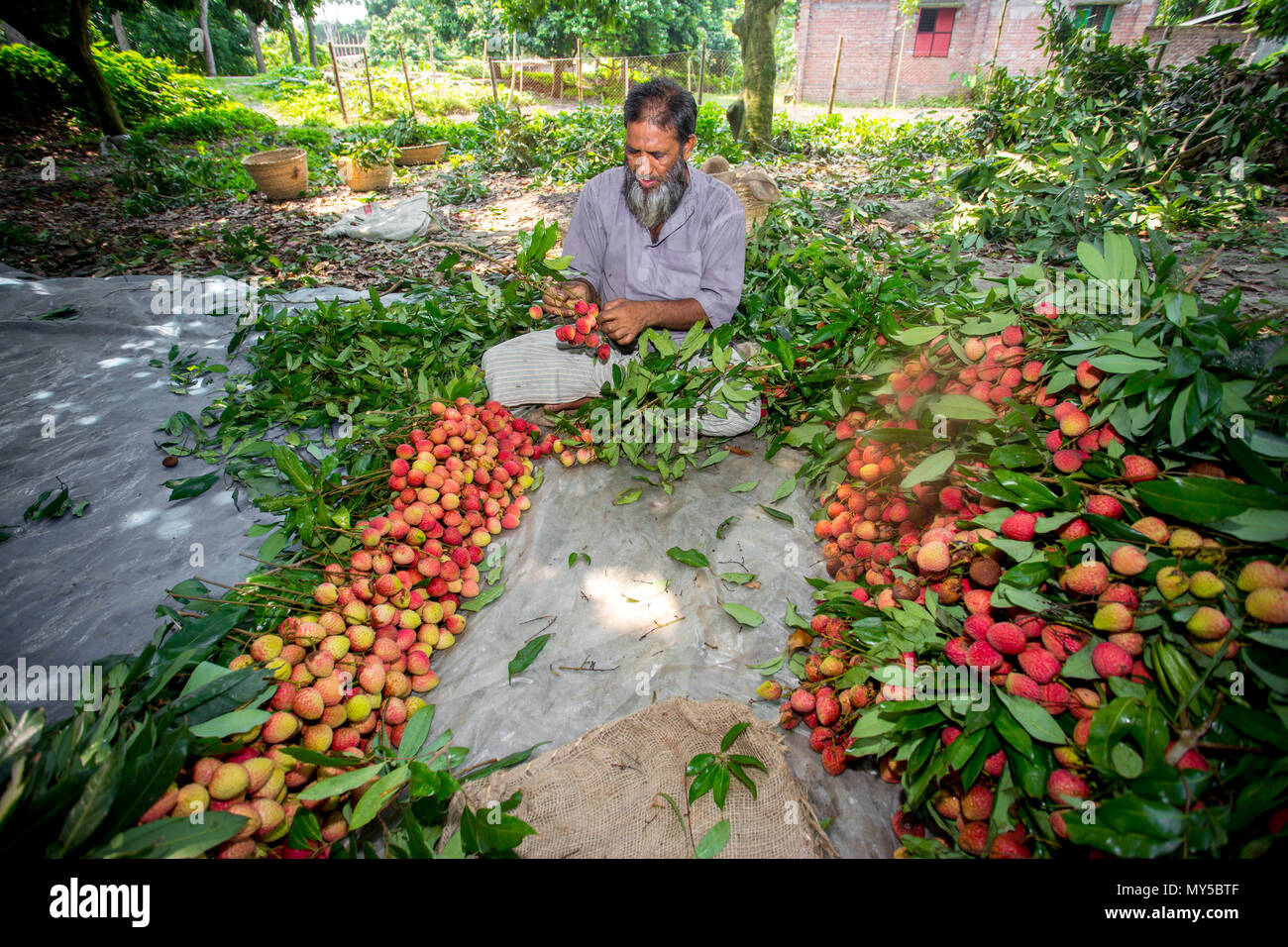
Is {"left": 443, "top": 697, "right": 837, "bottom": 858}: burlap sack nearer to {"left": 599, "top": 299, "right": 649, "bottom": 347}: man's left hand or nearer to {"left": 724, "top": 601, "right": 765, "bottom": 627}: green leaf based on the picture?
{"left": 724, "top": 601, "right": 765, "bottom": 627}: green leaf

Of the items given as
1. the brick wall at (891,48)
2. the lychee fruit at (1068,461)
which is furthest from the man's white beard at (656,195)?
the brick wall at (891,48)

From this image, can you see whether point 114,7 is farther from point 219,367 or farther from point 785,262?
point 785,262

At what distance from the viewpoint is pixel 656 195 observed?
250cm

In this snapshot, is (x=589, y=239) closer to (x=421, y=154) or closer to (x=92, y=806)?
(x=92, y=806)

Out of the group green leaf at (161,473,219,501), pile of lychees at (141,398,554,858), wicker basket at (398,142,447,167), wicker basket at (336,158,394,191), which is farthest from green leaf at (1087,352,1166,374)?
wicker basket at (398,142,447,167)

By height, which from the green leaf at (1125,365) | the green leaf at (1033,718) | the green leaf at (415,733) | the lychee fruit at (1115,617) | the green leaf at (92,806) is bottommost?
the green leaf at (415,733)

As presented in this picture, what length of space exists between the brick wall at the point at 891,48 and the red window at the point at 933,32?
183 millimetres

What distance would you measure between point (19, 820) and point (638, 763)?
3.46 feet

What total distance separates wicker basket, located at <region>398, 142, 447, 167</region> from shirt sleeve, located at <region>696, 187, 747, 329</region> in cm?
759

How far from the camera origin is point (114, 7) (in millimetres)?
8820

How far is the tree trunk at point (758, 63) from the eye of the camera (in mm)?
8047

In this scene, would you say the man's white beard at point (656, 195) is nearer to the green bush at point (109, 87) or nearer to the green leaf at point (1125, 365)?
the green leaf at point (1125, 365)

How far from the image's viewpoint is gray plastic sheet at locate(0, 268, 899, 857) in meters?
1.57
